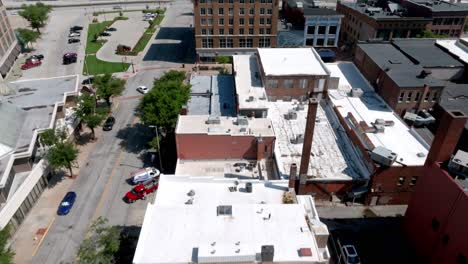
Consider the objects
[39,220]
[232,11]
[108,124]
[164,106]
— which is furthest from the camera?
[232,11]

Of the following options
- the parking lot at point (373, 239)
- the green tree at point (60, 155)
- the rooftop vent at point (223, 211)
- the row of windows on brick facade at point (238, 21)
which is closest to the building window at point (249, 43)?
the row of windows on brick facade at point (238, 21)

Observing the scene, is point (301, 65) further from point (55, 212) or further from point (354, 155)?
point (55, 212)

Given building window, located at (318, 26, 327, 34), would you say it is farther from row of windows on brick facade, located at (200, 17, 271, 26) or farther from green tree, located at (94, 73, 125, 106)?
green tree, located at (94, 73, 125, 106)

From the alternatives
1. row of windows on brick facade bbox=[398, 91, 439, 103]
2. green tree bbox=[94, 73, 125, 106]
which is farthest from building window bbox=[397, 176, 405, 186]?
green tree bbox=[94, 73, 125, 106]

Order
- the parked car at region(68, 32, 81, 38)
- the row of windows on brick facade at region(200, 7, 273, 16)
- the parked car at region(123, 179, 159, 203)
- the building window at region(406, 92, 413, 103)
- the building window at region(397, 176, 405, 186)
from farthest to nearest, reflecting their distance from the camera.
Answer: the parked car at region(68, 32, 81, 38) → the row of windows on brick facade at region(200, 7, 273, 16) → the building window at region(406, 92, 413, 103) → the parked car at region(123, 179, 159, 203) → the building window at region(397, 176, 405, 186)

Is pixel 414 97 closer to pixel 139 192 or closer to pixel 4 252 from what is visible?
pixel 139 192

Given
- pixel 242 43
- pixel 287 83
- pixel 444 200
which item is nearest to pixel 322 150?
pixel 287 83

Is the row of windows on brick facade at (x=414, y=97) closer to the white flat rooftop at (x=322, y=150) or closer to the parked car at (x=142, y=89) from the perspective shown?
the white flat rooftop at (x=322, y=150)
